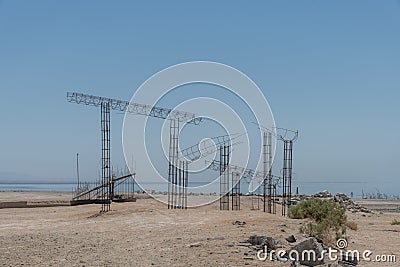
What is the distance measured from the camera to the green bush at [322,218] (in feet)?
55.0

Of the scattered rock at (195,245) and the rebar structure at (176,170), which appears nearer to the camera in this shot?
the scattered rock at (195,245)

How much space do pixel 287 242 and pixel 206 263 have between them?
400 cm

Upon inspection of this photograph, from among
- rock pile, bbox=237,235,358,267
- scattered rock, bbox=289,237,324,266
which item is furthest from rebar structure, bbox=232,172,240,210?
scattered rock, bbox=289,237,324,266

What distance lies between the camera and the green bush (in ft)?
55.0

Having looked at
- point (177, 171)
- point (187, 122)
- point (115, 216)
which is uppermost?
point (187, 122)

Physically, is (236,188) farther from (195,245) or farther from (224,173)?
(195,245)

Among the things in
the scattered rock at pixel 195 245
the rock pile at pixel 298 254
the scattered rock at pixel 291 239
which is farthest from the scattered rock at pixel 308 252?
the scattered rock at pixel 195 245

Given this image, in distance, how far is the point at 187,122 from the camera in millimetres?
32125

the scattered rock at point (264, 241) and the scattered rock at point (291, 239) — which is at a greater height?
the scattered rock at point (264, 241)

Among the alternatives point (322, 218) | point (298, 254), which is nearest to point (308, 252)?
point (298, 254)

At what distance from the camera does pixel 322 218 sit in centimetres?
1980

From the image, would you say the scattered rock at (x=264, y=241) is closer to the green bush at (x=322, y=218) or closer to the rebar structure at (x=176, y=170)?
the green bush at (x=322, y=218)

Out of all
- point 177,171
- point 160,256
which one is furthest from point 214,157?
point 160,256

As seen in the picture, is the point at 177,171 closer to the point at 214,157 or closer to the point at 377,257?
the point at 214,157
